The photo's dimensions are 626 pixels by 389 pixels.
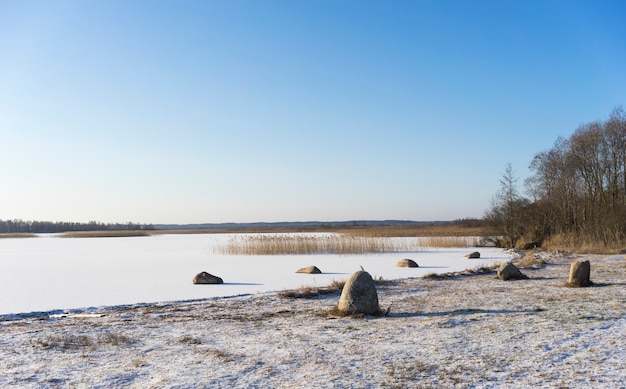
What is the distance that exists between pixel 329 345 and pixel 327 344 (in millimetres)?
59

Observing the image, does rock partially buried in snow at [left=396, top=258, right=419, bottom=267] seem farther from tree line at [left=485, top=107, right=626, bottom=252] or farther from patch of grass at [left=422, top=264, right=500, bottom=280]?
tree line at [left=485, top=107, right=626, bottom=252]

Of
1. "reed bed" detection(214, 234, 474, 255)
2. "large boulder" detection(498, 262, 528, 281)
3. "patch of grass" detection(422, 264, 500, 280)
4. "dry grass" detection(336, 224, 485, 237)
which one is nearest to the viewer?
"large boulder" detection(498, 262, 528, 281)

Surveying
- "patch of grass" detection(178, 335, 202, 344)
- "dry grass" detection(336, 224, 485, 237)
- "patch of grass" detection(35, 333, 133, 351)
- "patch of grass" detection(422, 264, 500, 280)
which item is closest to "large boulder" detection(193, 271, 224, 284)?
"patch of grass" detection(422, 264, 500, 280)

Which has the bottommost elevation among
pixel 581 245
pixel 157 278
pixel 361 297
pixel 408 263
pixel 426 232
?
pixel 157 278

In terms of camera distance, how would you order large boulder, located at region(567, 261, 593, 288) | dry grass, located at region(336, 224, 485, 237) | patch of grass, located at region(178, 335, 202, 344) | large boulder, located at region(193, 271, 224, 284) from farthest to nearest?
dry grass, located at region(336, 224, 485, 237)
large boulder, located at region(193, 271, 224, 284)
large boulder, located at region(567, 261, 593, 288)
patch of grass, located at region(178, 335, 202, 344)

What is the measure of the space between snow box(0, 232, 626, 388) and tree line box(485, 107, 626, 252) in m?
19.0

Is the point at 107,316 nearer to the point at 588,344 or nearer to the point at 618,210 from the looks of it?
the point at 588,344

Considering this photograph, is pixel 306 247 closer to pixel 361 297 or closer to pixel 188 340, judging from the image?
pixel 361 297

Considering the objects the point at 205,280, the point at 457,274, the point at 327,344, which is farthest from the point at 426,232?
the point at 327,344

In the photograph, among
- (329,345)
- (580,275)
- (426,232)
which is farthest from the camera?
(426,232)

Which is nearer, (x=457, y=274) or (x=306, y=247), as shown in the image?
(x=457, y=274)

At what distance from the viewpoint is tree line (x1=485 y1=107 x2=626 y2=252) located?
1097 inches

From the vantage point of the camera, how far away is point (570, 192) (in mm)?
29016

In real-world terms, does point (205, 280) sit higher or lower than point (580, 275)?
lower
